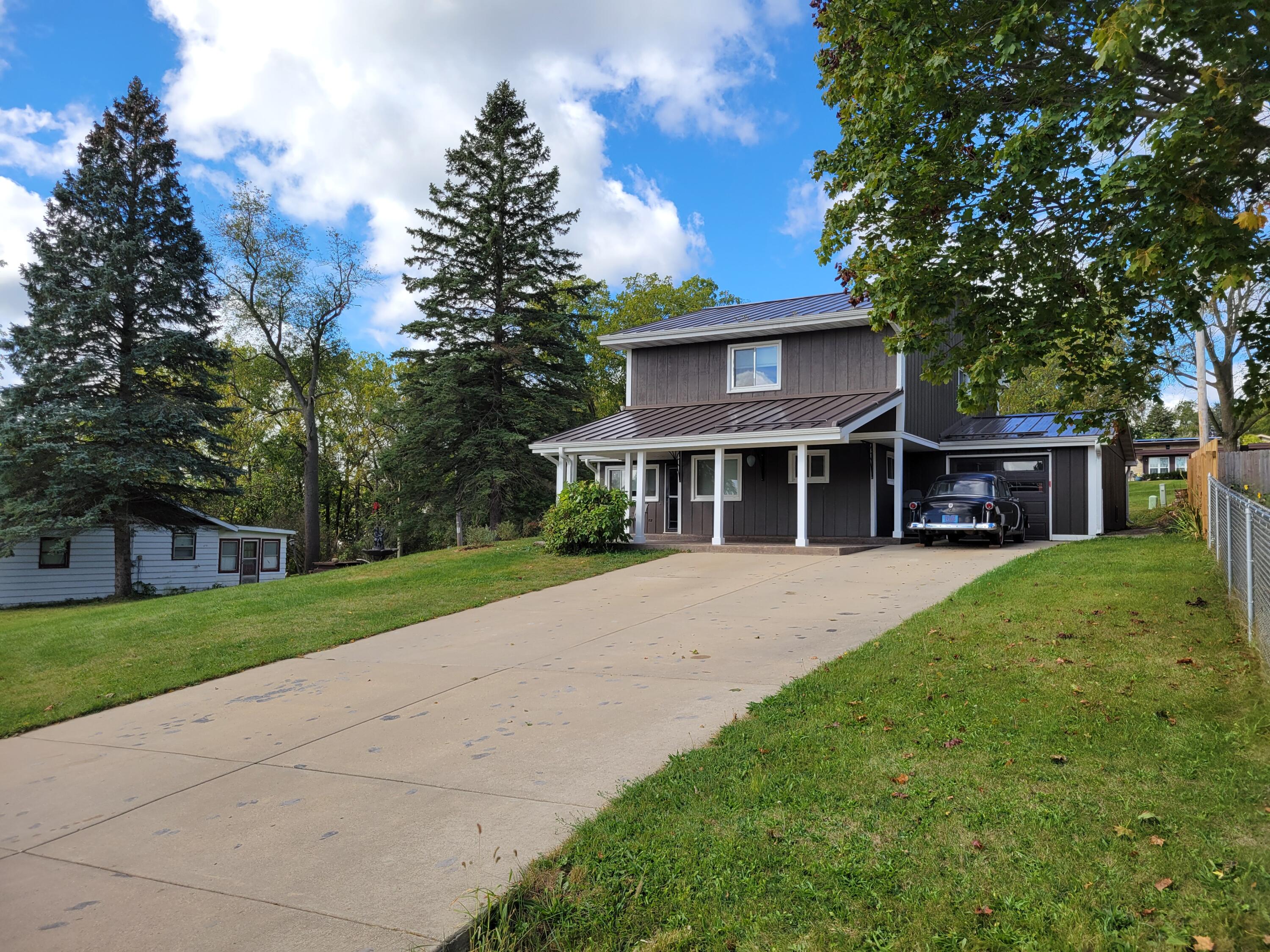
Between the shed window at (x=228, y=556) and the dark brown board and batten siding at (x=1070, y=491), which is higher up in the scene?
the dark brown board and batten siding at (x=1070, y=491)

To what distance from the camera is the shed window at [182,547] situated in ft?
99.6

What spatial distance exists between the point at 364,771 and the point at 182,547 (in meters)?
29.4

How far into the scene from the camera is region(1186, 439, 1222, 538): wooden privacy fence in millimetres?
15109

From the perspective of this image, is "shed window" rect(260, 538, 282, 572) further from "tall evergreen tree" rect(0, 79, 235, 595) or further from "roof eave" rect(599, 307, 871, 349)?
"roof eave" rect(599, 307, 871, 349)

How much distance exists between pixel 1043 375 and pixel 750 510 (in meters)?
29.8

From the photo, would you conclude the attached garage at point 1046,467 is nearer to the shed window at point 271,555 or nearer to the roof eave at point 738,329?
the roof eave at point 738,329

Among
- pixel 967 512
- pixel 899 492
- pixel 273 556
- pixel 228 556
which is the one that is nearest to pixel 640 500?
pixel 899 492

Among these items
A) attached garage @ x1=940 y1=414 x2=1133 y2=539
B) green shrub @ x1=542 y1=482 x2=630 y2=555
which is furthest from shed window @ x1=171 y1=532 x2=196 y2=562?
attached garage @ x1=940 y1=414 x2=1133 y2=539

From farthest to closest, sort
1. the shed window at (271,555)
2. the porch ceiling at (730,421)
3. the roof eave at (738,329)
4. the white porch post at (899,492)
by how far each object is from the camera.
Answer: the shed window at (271,555) → the roof eave at (738,329) → the white porch post at (899,492) → the porch ceiling at (730,421)

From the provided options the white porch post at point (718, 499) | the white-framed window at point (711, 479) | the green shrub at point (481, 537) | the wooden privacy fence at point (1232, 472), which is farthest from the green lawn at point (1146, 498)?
the green shrub at point (481, 537)

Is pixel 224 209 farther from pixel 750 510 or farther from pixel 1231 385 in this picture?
pixel 1231 385

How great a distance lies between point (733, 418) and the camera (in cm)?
2027

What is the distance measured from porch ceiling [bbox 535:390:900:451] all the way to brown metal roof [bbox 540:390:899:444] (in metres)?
0.02

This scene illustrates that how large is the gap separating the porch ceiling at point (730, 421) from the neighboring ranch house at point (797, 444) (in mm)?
65
